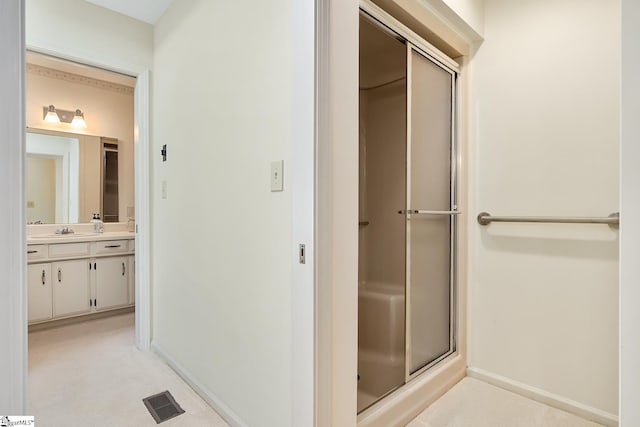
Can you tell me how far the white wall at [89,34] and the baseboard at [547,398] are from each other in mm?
3087

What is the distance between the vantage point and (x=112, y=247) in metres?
3.19

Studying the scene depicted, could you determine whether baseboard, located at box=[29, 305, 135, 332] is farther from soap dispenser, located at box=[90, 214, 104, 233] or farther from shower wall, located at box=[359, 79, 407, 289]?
shower wall, located at box=[359, 79, 407, 289]

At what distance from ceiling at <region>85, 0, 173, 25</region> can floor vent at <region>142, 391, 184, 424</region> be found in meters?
2.44

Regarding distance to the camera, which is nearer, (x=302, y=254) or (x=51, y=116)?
(x=302, y=254)

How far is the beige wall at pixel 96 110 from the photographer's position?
3.13m

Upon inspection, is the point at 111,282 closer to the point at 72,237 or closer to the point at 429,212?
the point at 72,237

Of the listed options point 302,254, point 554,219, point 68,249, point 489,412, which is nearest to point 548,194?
point 554,219

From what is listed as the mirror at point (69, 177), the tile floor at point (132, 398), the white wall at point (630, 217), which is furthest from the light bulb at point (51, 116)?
the white wall at point (630, 217)

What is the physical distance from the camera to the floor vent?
1620mm

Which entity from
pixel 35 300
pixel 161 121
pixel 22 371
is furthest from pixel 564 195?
pixel 35 300

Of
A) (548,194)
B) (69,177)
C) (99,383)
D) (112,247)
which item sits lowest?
(99,383)

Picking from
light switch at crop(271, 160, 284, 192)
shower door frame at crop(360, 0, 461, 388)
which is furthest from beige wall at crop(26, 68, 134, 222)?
shower door frame at crop(360, 0, 461, 388)

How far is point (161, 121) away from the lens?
2213 mm

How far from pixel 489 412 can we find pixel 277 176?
1.60m
